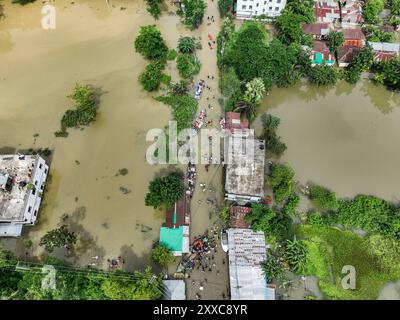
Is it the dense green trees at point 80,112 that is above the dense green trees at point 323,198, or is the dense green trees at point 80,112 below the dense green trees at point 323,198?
above

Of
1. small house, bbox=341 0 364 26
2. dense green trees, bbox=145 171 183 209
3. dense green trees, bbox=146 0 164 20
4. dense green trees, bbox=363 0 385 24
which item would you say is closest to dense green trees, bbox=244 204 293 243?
dense green trees, bbox=145 171 183 209

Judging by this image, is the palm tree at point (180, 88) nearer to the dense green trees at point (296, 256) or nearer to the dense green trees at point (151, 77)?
the dense green trees at point (151, 77)

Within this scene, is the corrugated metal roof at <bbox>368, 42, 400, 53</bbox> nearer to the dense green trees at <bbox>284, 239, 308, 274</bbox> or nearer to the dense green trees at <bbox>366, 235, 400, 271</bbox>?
the dense green trees at <bbox>366, 235, 400, 271</bbox>

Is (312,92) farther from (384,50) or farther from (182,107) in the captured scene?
(182,107)

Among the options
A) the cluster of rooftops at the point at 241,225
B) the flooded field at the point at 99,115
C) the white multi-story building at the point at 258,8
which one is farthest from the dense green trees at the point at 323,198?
the white multi-story building at the point at 258,8

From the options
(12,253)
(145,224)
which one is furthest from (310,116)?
(12,253)

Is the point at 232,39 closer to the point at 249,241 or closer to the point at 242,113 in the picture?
the point at 242,113

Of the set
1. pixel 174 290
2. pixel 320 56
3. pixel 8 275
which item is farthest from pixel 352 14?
pixel 8 275
